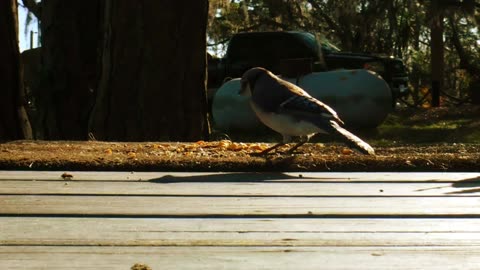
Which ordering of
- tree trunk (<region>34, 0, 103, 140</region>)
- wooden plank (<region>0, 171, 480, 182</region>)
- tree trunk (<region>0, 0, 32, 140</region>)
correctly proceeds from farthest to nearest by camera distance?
tree trunk (<region>34, 0, 103, 140</region>)
tree trunk (<region>0, 0, 32, 140</region>)
wooden plank (<region>0, 171, 480, 182</region>)

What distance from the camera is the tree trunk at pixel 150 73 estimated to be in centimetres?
783

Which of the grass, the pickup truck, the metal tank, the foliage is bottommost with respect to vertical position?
the grass

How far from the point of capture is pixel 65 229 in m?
1.58

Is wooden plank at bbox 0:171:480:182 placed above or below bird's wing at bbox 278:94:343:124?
below

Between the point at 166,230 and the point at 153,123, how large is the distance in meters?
6.29

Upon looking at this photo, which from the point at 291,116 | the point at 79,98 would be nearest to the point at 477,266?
the point at 291,116

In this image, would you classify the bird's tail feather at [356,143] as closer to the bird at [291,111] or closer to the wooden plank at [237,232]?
the bird at [291,111]

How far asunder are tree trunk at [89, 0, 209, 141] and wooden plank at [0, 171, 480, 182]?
5.25m

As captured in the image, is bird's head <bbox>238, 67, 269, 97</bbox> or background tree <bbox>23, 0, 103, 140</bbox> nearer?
bird's head <bbox>238, 67, 269, 97</bbox>

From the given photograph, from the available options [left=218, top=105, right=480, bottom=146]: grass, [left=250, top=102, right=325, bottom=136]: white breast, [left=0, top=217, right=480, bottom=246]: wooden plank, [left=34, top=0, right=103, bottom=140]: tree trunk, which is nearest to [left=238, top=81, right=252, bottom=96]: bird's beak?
[left=250, top=102, right=325, bottom=136]: white breast

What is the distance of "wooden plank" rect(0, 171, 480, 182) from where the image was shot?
92.0 inches

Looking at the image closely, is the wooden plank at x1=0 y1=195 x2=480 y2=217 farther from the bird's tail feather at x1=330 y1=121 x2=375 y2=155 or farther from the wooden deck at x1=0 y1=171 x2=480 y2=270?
the bird's tail feather at x1=330 y1=121 x2=375 y2=155

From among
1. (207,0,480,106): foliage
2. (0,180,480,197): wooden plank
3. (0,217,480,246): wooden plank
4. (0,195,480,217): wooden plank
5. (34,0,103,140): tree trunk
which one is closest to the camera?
(0,217,480,246): wooden plank

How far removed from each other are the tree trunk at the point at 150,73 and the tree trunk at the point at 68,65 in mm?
1324
